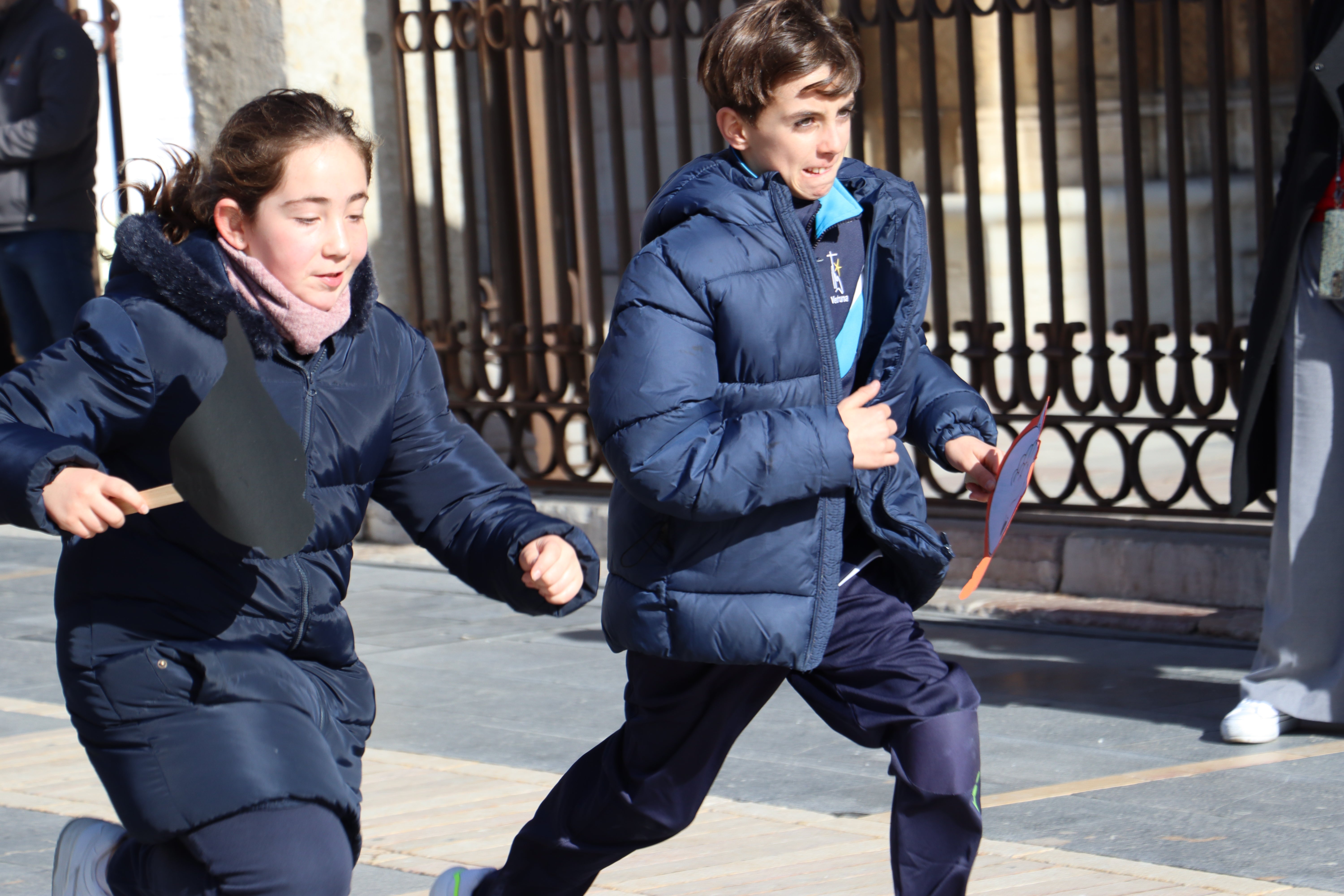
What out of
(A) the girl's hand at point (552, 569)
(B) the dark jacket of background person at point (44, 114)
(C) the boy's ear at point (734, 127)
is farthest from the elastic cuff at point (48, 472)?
(B) the dark jacket of background person at point (44, 114)

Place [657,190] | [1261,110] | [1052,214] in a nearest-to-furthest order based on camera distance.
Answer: [1261,110] < [1052,214] < [657,190]

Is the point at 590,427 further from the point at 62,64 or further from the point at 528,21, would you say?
the point at 62,64

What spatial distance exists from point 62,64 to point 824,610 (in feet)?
21.2

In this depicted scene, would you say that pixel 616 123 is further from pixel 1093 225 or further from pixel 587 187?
pixel 1093 225

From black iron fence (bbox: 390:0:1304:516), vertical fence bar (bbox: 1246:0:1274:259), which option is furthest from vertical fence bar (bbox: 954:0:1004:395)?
vertical fence bar (bbox: 1246:0:1274:259)

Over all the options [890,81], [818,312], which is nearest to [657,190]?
[890,81]

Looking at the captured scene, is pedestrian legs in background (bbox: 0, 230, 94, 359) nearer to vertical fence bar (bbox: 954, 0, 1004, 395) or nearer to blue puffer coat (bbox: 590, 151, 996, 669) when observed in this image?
vertical fence bar (bbox: 954, 0, 1004, 395)

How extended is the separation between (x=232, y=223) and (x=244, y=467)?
50 centimetres

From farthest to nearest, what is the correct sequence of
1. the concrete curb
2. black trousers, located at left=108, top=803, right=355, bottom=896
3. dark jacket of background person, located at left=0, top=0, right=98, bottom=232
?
1. dark jacket of background person, located at left=0, top=0, right=98, bottom=232
2. the concrete curb
3. black trousers, located at left=108, top=803, right=355, bottom=896

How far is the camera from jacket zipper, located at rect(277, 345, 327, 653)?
2.86m

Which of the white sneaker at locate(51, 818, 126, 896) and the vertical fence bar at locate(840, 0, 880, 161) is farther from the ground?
the vertical fence bar at locate(840, 0, 880, 161)

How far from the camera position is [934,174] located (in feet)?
23.6

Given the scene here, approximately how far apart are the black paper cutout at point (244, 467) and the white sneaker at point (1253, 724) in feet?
9.39

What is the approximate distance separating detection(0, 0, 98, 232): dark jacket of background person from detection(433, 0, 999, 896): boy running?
5961 millimetres
